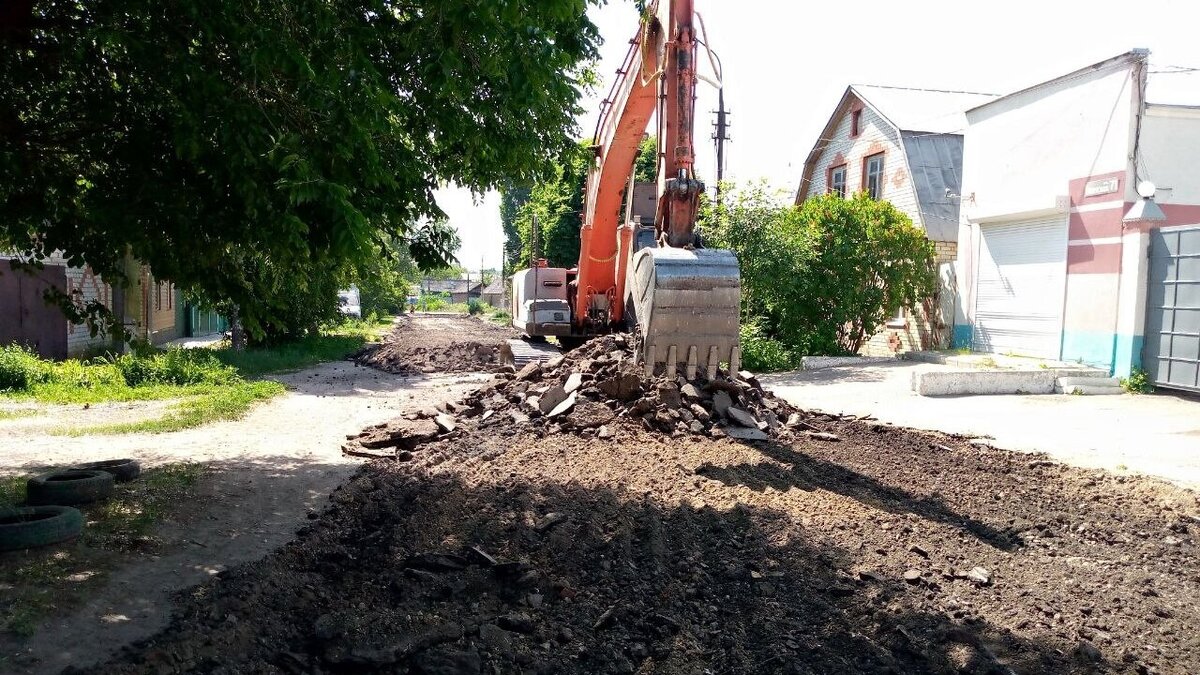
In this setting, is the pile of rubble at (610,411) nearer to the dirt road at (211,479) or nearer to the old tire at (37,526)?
the dirt road at (211,479)

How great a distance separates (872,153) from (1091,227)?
9405mm

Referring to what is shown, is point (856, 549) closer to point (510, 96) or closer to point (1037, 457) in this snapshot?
point (510, 96)

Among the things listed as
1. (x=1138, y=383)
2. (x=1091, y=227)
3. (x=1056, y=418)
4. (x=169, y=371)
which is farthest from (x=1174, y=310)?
(x=169, y=371)

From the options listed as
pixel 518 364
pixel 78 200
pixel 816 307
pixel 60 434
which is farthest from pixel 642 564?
pixel 816 307

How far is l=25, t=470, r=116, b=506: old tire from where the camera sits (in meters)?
5.94

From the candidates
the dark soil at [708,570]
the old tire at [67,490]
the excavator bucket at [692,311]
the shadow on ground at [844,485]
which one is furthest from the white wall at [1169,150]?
the old tire at [67,490]

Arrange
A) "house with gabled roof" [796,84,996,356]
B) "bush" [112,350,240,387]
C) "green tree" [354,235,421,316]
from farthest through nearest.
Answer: "house with gabled roof" [796,84,996,356] → "bush" [112,350,240,387] → "green tree" [354,235,421,316]

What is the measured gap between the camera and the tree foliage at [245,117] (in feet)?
14.7

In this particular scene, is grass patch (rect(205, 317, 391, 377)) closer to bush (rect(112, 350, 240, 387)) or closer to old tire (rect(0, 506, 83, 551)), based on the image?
bush (rect(112, 350, 240, 387))

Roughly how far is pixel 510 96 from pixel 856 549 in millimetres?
3749

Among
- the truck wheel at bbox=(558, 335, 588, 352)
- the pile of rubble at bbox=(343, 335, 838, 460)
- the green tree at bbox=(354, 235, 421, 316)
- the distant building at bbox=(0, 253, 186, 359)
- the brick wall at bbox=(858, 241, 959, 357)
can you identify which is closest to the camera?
the green tree at bbox=(354, 235, 421, 316)

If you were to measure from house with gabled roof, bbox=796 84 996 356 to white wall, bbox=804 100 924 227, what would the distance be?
1.1 inches

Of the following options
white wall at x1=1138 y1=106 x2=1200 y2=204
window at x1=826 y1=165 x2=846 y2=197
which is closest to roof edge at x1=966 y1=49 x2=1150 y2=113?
white wall at x1=1138 y1=106 x2=1200 y2=204

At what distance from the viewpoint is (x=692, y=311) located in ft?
22.7
